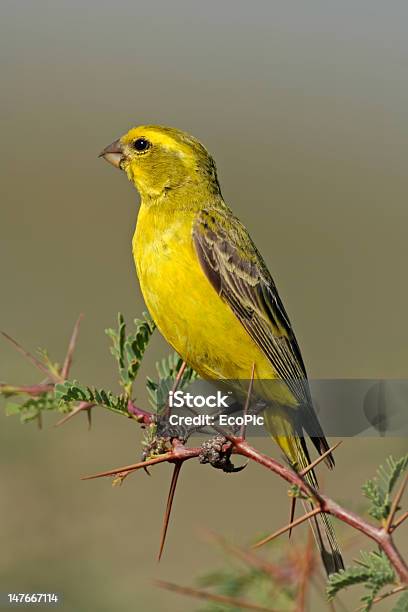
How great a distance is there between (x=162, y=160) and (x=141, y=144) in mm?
173

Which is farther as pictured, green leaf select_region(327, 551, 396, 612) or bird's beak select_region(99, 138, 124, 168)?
bird's beak select_region(99, 138, 124, 168)

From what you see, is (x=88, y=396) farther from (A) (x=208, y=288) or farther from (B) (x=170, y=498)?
(A) (x=208, y=288)

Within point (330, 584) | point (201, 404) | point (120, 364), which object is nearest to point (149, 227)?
point (201, 404)

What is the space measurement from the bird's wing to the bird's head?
0.26 m

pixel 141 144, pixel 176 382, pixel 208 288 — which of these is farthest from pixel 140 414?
pixel 141 144

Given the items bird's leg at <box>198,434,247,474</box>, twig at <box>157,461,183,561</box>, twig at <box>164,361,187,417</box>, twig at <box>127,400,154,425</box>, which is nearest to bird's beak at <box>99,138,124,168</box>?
twig at <box>164,361,187,417</box>

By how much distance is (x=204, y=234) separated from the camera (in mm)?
4168

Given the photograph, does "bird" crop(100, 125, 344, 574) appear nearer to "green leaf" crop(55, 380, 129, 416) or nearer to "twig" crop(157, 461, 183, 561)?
"green leaf" crop(55, 380, 129, 416)

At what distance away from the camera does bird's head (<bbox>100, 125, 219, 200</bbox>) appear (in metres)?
4.52

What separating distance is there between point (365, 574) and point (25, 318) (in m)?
6.40

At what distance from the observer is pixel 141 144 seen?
4645 mm

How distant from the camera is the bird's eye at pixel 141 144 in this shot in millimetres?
4617

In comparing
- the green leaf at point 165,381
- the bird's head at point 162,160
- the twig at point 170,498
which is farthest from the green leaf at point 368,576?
the bird's head at point 162,160

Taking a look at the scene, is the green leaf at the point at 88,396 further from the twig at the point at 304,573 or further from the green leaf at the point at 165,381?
the twig at the point at 304,573
